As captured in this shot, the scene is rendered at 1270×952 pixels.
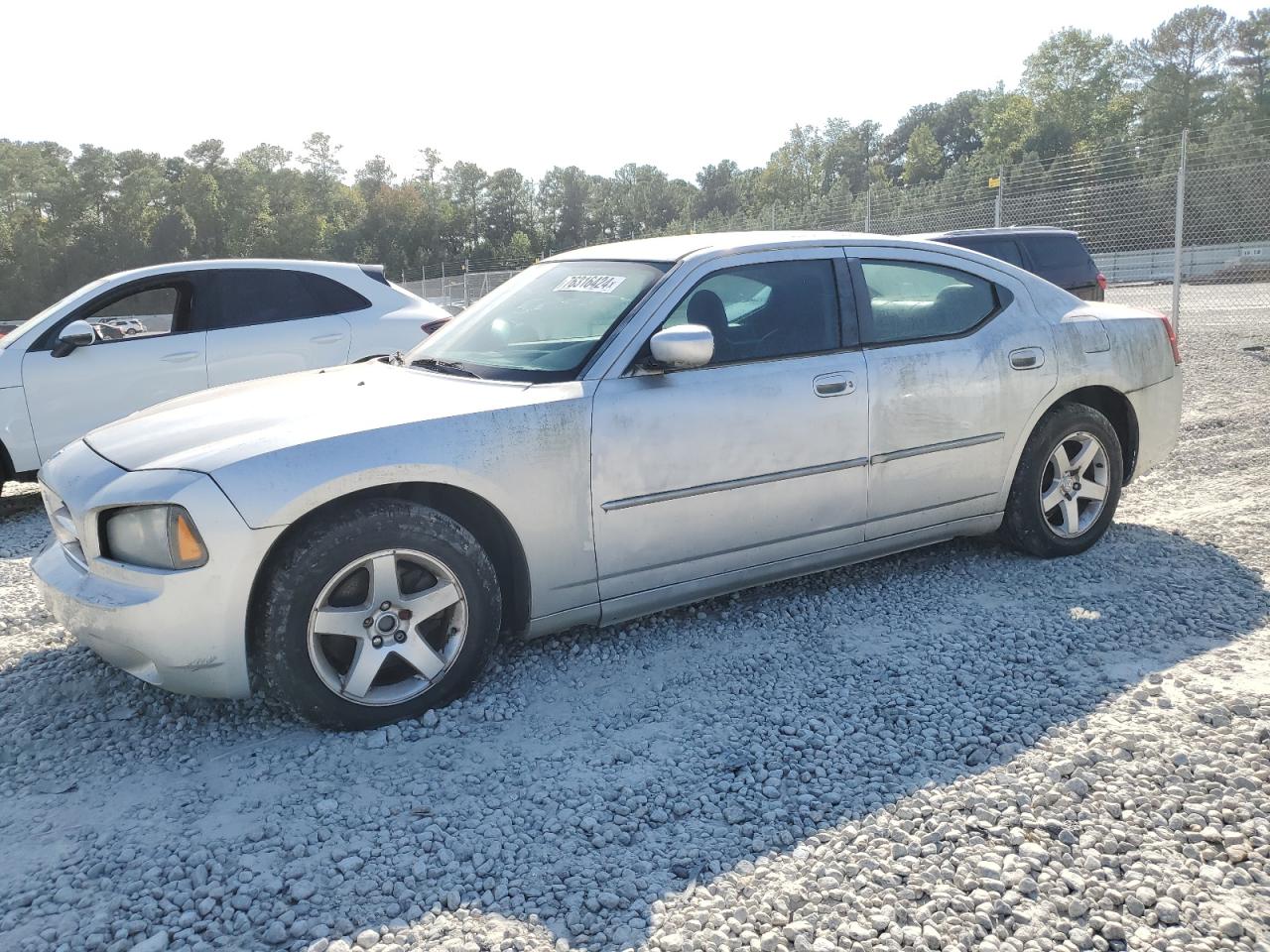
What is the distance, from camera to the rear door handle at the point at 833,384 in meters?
4.22

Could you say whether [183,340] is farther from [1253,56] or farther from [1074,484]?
[1253,56]

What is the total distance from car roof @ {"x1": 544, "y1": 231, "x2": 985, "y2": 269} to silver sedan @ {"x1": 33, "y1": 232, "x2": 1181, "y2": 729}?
2 centimetres

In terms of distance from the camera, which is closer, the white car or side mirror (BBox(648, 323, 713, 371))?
side mirror (BBox(648, 323, 713, 371))

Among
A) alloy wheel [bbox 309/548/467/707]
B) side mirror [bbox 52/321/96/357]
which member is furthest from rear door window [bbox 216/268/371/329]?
alloy wheel [bbox 309/548/467/707]

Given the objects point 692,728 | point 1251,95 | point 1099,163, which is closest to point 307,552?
point 692,728

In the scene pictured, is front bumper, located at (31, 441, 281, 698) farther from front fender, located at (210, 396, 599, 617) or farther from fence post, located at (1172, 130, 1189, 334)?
fence post, located at (1172, 130, 1189, 334)

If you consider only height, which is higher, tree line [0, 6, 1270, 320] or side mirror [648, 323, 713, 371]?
tree line [0, 6, 1270, 320]

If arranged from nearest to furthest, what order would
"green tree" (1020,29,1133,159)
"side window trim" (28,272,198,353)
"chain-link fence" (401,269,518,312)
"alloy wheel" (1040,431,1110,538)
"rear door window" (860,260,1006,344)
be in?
"rear door window" (860,260,1006,344), "alloy wheel" (1040,431,1110,538), "side window trim" (28,272,198,353), "chain-link fence" (401,269,518,312), "green tree" (1020,29,1133,159)

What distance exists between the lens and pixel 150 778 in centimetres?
319

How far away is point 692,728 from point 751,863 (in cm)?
80

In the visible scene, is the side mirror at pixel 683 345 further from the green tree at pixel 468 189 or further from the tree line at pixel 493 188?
the green tree at pixel 468 189

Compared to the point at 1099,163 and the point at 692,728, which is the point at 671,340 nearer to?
the point at 692,728

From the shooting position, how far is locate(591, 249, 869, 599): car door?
12.6 feet

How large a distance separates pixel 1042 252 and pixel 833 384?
799 cm
